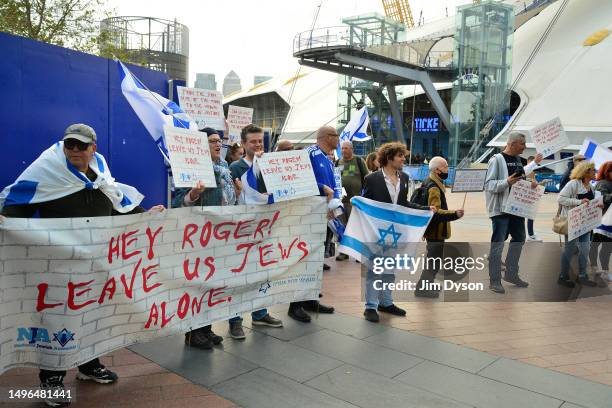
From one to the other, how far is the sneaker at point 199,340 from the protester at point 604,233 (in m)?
5.45

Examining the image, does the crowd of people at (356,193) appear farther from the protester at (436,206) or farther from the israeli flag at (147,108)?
the israeli flag at (147,108)

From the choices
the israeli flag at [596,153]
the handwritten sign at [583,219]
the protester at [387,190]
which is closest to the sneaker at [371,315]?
the protester at [387,190]

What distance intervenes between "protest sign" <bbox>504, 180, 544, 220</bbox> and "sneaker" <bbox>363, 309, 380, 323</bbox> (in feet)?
7.72

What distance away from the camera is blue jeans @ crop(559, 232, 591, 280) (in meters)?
7.20

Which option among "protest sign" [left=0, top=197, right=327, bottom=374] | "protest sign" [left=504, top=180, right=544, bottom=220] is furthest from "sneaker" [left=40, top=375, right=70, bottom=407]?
"protest sign" [left=504, top=180, right=544, bottom=220]

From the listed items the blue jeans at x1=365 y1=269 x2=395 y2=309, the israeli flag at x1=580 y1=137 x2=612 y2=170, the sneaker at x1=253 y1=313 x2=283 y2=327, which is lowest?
the sneaker at x1=253 y1=313 x2=283 y2=327

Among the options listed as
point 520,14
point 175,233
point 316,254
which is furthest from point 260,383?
point 520,14

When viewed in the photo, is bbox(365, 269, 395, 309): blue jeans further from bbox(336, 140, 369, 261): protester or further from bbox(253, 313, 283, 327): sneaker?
bbox(336, 140, 369, 261): protester

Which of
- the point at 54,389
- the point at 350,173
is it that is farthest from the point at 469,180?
the point at 54,389

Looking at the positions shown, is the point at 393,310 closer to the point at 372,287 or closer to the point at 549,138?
the point at 372,287

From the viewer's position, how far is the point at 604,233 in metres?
7.38

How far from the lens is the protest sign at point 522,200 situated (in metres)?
6.88

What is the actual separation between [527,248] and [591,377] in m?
3.80

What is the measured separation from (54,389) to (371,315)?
314 cm
